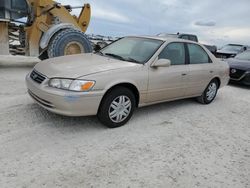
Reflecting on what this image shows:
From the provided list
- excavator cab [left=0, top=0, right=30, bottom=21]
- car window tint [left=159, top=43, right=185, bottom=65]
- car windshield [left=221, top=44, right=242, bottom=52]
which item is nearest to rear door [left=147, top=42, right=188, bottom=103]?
car window tint [left=159, top=43, right=185, bottom=65]

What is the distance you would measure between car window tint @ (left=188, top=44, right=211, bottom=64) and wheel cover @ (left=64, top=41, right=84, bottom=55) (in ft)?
11.8

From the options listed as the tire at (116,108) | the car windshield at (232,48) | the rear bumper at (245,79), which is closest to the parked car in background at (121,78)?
the tire at (116,108)

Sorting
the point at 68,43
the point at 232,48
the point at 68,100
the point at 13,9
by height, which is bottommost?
the point at 68,100

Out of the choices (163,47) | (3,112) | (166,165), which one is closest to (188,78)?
(163,47)

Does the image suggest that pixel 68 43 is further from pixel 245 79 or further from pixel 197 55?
pixel 245 79

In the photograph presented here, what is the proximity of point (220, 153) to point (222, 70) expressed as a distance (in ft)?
10.2

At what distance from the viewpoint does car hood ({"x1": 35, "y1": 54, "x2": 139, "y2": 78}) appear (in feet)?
12.0

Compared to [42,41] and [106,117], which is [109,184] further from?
[42,41]

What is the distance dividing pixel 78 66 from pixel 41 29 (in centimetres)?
428

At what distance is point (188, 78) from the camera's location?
198 inches

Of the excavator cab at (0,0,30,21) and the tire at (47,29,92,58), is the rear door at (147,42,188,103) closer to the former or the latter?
the tire at (47,29,92,58)

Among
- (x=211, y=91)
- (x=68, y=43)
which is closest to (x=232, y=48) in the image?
(x=211, y=91)

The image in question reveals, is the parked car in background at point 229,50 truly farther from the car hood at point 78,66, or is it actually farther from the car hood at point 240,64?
the car hood at point 78,66

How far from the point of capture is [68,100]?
3432 mm
